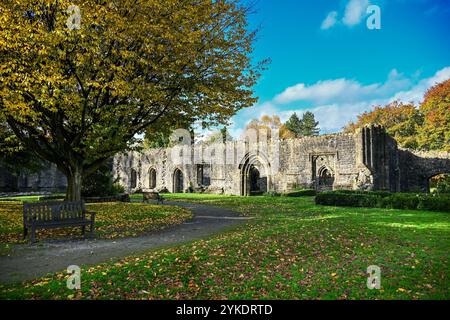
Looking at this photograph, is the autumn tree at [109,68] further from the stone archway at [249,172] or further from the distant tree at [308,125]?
the distant tree at [308,125]

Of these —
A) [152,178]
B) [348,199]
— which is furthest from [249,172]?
[152,178]

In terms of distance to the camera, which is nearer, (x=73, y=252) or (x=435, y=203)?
(x=73, y=252)

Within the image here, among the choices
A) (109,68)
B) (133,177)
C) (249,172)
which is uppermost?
(109,68)

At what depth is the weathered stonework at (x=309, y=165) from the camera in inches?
847

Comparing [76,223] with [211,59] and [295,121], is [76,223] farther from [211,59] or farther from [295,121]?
[295,121]

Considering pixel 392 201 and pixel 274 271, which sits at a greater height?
pixel 392 201

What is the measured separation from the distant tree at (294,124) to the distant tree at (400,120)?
11.7 metres

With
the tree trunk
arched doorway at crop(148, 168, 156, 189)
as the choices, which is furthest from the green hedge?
arched doorway at crop(148, 168, 156, 189)

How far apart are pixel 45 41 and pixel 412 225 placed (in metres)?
11.8

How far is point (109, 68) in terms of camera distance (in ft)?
33.0

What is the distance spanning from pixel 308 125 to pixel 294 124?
3.58 metres

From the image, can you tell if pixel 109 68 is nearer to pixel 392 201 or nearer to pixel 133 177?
pixel 392 201

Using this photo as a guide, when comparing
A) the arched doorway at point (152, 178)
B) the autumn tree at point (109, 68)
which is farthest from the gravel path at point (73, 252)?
the arched doorway at point (152, 178)
